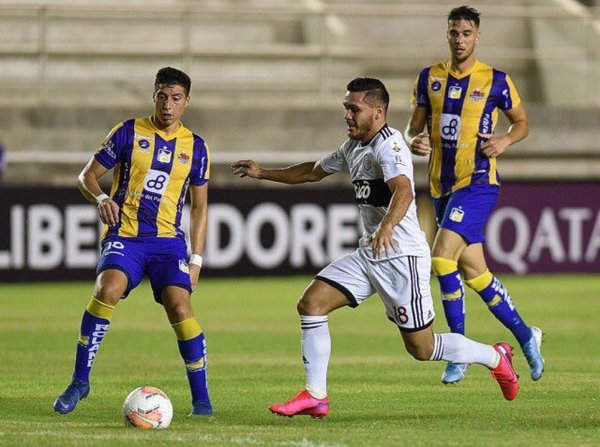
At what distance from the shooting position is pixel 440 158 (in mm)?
9750

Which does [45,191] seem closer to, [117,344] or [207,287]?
[207,287]

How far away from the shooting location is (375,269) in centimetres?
801

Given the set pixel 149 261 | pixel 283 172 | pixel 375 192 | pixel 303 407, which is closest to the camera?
pixel 303 407

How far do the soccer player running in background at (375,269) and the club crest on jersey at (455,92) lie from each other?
1728 millimetres

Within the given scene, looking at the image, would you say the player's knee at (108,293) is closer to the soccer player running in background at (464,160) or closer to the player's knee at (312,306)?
the player's knee at (312,306)

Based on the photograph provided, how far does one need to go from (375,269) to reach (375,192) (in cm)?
42

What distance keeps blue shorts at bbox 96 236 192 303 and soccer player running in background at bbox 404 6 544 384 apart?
1.93 metres

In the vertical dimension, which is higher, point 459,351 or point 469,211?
point 469,211

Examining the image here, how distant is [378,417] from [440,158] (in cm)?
228

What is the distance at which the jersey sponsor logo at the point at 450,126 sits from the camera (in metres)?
9.70

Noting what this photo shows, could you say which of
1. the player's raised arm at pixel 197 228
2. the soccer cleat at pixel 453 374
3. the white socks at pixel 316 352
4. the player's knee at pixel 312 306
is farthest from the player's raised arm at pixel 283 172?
the soccer cleat at pixel 453 374

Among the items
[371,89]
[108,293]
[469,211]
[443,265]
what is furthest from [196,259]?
[469,211]

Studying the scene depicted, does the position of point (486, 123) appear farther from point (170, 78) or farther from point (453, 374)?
point (170, 78)

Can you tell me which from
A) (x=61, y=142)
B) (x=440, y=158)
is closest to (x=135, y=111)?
(x=61, y=142)
